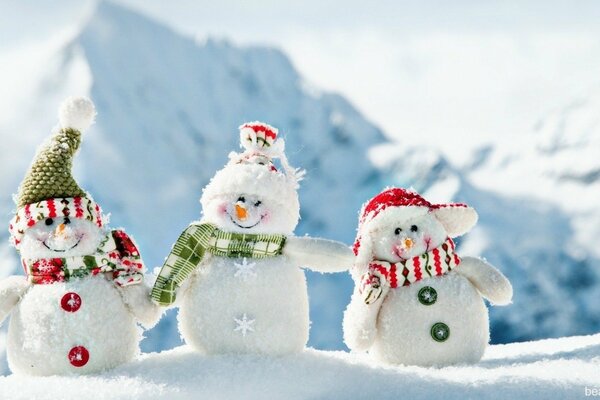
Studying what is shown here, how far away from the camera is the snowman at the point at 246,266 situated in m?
2.14

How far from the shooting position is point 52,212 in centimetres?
211

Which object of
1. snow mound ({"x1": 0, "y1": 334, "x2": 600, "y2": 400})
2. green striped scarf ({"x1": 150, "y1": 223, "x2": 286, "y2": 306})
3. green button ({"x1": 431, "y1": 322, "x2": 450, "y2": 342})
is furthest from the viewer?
green button ({"x1": 431, "y1": 322, "x2": 450, "y2": 342})

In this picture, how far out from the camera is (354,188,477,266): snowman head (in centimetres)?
235

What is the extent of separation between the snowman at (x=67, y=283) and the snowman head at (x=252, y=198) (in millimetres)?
269

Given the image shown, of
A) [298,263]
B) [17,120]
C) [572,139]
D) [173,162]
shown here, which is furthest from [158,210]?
[572,139]

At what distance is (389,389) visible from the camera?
1.97 meters

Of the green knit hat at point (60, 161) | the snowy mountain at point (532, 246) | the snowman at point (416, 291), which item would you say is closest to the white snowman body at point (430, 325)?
the snowman at point (416, 291)

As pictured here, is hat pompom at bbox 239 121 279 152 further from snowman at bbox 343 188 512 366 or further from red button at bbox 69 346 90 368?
red button at bbox 69 346 90 368

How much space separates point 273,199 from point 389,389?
2.03 feet

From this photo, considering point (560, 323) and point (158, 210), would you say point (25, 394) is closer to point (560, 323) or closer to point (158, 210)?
point (158, 210)

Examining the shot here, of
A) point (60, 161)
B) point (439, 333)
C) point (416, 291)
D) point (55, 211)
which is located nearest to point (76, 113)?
point (60, 161)

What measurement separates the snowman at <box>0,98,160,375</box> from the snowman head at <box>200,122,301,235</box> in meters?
0.27

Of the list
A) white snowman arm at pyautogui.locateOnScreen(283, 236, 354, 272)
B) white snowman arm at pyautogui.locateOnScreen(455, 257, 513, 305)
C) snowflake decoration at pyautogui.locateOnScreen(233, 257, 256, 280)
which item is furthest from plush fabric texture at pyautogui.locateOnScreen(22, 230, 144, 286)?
white snowman arm at pyautogui.locateOnScreen(455, 257, 513, 305)

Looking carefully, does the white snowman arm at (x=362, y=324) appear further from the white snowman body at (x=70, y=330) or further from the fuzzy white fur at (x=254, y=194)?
the white snowman body at (x=70, y=330)
